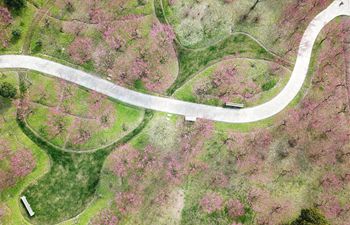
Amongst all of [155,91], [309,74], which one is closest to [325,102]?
A: [309,74]

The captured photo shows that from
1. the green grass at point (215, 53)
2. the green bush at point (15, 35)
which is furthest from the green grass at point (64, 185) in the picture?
the green grass at point (215, 53)

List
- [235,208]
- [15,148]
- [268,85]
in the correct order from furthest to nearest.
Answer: [268,85], [15,148], [235,208]

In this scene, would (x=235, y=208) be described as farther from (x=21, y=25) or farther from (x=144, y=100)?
(x=21, y=25)

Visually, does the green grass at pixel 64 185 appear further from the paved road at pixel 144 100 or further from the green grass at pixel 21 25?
the green grass at pixel 21 25

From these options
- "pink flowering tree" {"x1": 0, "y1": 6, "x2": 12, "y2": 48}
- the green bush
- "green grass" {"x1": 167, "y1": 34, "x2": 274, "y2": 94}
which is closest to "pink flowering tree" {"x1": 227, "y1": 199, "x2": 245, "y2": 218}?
"green grass" {"x1": 167, "y1": 34, "x2": 274, "y2": 94}

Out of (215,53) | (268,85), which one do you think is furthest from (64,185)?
(268,85)

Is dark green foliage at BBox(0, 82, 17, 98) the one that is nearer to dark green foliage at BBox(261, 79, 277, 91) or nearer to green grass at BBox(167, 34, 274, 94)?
green grass at BBox(167, 34, 274, 94)

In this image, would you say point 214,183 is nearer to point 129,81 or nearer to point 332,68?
point 129,81
